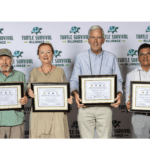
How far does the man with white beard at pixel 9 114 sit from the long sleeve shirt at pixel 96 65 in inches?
37.0

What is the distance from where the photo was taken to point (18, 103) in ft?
9.37

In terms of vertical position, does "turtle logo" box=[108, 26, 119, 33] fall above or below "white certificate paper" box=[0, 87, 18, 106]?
above

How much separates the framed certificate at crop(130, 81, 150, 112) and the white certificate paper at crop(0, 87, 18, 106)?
6.06 feet

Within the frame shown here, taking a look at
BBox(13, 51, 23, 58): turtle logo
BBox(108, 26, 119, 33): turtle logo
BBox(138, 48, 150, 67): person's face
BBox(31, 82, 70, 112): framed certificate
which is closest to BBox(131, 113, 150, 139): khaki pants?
BBox(138, 48, 150, 67): person's face

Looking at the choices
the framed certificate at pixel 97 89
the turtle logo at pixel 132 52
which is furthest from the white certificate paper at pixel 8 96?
the turtle logo at pixel 132 52

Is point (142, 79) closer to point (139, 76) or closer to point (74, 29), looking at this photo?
point (139, 76)

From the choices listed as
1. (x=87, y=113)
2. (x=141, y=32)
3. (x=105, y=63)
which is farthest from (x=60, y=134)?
(x=141, y=32)

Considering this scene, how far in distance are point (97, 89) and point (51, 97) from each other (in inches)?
28.9

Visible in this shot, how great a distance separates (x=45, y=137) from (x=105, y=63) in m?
1.55

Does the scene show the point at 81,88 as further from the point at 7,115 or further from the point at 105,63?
the point at 7,115

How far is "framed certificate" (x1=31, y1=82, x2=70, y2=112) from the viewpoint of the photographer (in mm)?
2762

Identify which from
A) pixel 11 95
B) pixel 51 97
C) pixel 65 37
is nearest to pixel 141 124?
pixel 51 97

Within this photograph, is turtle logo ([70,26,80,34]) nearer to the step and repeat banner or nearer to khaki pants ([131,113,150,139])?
the step and repeat banner

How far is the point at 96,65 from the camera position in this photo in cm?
287
